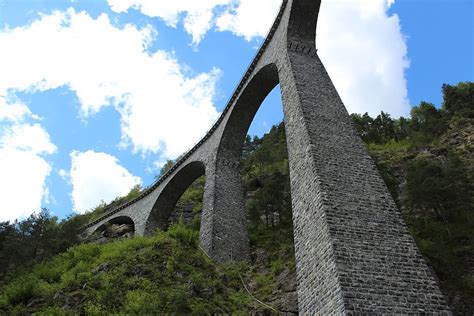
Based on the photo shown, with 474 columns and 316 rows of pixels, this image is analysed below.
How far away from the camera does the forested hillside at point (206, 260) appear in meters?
13.0

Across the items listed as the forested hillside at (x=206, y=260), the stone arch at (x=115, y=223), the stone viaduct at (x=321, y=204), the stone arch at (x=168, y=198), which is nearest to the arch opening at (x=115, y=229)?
the stone arch at (x=115, y=223)

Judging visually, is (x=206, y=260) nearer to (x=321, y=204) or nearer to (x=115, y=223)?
(x=321, y=204)

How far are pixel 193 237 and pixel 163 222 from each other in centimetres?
1052

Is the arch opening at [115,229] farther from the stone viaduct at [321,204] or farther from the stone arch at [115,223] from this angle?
the stone viaduct at [321,204]

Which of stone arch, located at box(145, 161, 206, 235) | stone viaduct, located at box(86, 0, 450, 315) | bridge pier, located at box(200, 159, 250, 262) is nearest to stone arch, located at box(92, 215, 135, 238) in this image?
stone arch, located at box(145, 161, 206, 235)

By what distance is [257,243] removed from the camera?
19.9 metres

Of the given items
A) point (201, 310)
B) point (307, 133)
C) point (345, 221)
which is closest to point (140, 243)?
point (201, 310)

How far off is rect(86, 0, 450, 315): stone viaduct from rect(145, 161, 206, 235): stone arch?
16.0 feet

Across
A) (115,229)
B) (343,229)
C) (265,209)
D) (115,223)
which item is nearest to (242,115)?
(265,209)

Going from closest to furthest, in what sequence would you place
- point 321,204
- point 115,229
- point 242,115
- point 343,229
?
point 343,229 → point 321,204 → point 242,115 → point 115,229

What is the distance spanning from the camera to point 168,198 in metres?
28.3

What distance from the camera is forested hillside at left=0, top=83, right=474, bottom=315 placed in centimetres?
1298

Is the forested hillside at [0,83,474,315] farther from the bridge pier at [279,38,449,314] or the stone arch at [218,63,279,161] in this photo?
the bridge pier at [279,38,449,314]

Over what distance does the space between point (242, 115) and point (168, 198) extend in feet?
28.1
